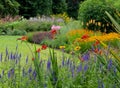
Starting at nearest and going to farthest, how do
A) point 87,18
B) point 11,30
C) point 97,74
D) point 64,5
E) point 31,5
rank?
point 97,74 → point 87,18 → point 11,30 → point 31,5 → point 64,5

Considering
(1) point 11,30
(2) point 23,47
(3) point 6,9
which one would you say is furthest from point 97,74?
(3) point 6,9

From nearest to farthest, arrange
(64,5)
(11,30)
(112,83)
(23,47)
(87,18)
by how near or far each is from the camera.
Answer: (112,83) → (23,47) → (87,18) → (11,30) → (64,5)

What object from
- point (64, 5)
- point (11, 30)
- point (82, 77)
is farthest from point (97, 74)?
point (64, 5)

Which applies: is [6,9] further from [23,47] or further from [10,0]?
[23,47]

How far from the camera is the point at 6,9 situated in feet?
89.5

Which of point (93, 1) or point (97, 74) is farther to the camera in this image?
point (93, 1)

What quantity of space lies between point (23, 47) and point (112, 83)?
10.8 m

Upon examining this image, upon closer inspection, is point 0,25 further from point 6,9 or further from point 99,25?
point 99,25

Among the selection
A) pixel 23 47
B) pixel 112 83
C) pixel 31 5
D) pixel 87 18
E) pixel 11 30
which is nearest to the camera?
pixel 112 83

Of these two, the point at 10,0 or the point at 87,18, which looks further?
the point at 10,0

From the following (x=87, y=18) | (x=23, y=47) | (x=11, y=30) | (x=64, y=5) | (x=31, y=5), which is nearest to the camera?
(x=23, y=47)

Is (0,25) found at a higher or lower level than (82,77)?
lower

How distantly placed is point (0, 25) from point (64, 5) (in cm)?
1341

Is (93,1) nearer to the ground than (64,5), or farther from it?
farther from it
